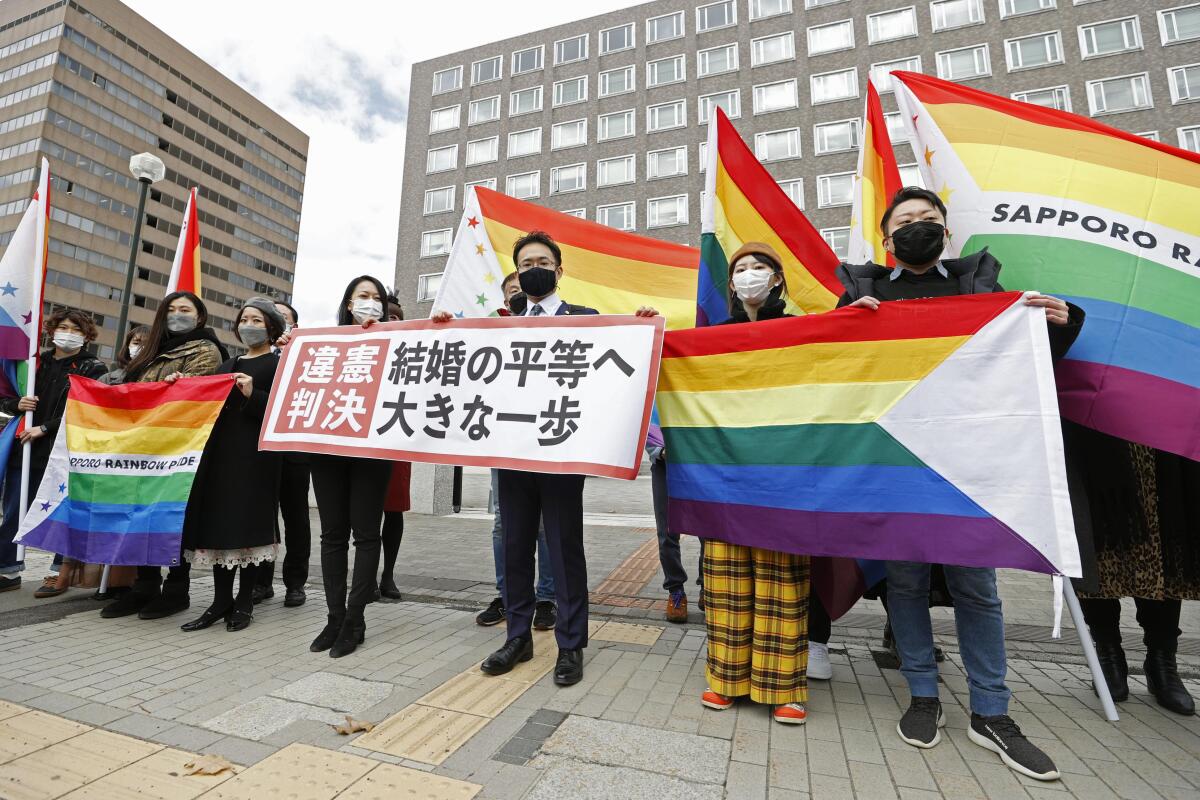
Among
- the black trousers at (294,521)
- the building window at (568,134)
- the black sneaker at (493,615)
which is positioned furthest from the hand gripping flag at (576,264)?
the building window at (568,134)

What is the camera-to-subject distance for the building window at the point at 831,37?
2717 cm

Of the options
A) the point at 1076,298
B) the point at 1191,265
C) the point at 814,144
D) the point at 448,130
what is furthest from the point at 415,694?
the point at 448,130

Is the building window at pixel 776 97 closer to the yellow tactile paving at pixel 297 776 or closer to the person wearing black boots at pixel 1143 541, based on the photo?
the person wearing black boots at pixel 1143 541

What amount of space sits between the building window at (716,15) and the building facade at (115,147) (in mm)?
52917

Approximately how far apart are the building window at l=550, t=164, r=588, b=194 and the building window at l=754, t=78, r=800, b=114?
9.33m

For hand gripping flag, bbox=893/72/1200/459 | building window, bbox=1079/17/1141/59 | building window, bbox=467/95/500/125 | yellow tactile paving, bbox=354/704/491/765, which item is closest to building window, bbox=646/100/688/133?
building window, bbox=467/95/500/125

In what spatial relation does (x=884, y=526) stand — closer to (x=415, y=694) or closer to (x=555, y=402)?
(x=555, y=402)

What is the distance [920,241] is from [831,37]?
3158 cm

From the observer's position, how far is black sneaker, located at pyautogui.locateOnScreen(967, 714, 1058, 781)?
6.93ft

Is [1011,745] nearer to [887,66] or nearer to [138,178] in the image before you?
[138,178]

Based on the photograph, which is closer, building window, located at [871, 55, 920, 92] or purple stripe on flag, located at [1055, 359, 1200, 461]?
purple stripe on flag, located at [1055, 359, 1200, 461]

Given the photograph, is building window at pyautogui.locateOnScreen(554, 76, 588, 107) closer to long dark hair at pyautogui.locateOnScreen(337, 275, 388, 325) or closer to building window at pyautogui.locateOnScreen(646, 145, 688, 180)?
building window at pyautogui.locateOnScreen(646, 145, 688, 180)

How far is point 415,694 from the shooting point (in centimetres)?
279

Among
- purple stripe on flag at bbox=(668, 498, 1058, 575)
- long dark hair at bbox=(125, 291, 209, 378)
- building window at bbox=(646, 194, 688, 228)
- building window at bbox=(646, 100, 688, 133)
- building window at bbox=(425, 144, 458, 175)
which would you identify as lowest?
purple stripe on flag at bbox=(668, 498, 1058, 575)
